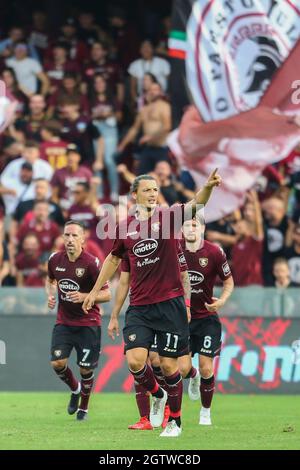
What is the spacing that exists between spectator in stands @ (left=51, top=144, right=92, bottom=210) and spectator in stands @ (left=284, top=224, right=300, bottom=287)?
3352mm

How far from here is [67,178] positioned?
66.6ft

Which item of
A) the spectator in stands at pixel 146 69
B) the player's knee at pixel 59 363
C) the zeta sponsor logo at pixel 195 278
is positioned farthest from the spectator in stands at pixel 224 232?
the player's knee at pixel 59 363

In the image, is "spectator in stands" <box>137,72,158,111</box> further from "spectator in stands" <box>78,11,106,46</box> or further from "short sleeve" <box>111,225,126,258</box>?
"short sleeve" <box>111,225,126,258</box>

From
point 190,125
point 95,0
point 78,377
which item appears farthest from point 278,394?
point 95,0

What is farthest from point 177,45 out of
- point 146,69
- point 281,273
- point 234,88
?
point 281,273

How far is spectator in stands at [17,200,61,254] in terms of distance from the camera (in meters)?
19.0

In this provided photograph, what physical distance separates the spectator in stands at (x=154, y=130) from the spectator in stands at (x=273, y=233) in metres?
2.23

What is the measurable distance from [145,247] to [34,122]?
32.1ft

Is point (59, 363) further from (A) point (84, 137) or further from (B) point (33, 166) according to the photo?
(A) point (84, 137)

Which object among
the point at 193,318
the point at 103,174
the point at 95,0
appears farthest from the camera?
the point at 95,0

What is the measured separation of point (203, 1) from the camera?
1900cm

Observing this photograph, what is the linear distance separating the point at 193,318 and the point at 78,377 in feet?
15.1

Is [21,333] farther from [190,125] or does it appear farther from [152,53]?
[152,53]

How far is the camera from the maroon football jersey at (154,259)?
12070 mm
